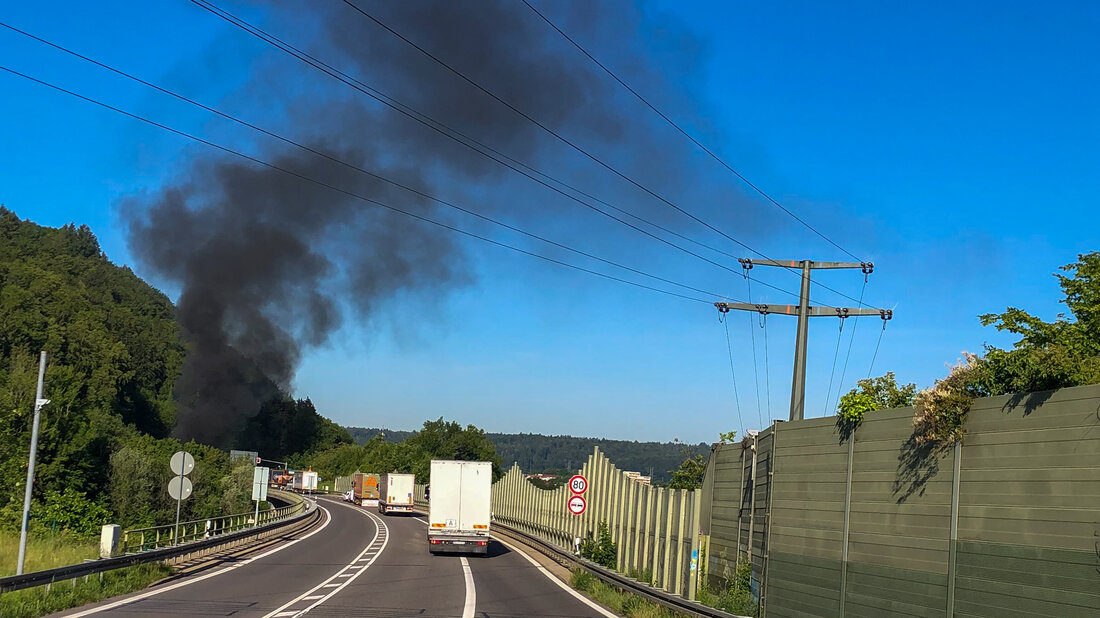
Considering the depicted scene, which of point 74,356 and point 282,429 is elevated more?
point 74,356

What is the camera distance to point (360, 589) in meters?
24.2

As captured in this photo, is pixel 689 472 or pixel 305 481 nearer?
pixel 689 472

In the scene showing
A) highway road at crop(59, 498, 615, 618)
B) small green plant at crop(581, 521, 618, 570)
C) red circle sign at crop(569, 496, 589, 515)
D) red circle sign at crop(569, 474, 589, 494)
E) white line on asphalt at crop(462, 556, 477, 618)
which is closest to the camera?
highway road at crop(59, 498, 615, 618)

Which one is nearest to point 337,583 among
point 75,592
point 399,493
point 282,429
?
point 75,592

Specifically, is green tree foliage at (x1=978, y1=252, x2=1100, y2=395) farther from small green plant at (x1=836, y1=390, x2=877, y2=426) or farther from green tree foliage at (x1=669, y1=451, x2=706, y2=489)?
green tree foliage at (x1=669, y1=451, x2=706, y2=489)

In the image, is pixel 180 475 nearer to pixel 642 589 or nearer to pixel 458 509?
pixel 642 589

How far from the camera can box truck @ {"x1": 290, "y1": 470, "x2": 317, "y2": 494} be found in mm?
115500

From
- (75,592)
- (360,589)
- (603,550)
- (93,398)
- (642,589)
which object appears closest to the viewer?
(75,592)

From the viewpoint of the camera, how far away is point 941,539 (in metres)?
13.4

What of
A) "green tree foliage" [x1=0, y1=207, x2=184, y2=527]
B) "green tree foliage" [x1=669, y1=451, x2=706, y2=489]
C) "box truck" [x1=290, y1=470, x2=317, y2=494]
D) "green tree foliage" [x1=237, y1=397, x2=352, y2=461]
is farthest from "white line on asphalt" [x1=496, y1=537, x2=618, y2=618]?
"green tree foliage" [x1=237, y1=397, x2=352, y2=461]

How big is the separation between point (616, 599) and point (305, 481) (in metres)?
99.0

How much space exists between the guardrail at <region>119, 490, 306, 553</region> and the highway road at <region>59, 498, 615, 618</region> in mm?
1801

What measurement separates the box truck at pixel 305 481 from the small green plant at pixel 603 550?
8744 cm

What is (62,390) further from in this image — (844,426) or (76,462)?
(844,426)
